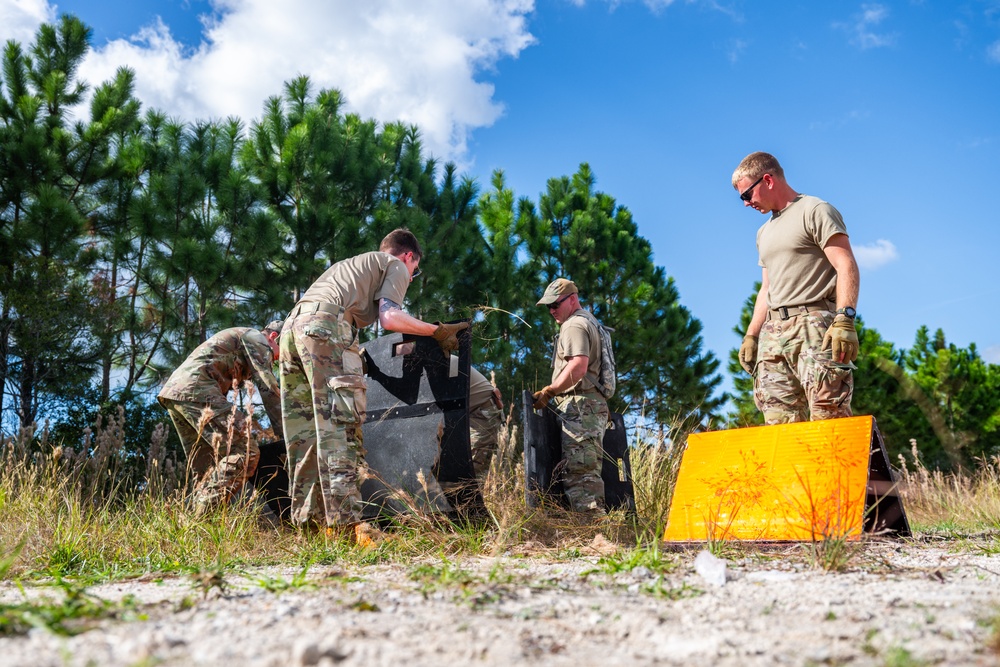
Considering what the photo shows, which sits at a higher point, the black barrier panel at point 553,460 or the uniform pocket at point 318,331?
the uniform pocket at point 318,331

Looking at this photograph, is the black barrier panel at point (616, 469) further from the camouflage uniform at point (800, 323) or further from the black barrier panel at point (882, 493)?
the black barrier panel at point (882, 493)

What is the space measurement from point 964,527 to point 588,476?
247cm

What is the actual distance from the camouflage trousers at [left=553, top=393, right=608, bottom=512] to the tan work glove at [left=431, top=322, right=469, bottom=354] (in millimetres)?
1032

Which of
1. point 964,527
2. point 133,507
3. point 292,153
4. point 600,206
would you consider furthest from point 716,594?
point 600,206


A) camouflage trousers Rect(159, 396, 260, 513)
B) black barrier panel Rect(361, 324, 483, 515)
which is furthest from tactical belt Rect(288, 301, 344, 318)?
camouflage trousers Rect(159, 396, 260, 513)

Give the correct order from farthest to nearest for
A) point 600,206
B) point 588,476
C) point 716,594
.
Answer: point 600,206
point 588,476
point 716,594

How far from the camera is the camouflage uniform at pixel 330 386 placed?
3881 mm

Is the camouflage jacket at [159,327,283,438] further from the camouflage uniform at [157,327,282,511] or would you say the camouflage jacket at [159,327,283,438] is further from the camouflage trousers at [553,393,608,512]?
the camouflage trousers at [553,393,608,512]

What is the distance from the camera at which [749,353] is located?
13.7 feet

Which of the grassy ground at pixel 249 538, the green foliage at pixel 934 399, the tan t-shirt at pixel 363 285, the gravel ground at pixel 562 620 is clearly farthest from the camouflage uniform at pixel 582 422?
the green foliage at pixel 934 399

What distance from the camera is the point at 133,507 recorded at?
4305 mm

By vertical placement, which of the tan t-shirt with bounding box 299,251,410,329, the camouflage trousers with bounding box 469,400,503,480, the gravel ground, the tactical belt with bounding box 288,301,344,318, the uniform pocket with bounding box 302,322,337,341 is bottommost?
the gravel ground

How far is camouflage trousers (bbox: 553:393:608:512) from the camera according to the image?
4.77 metres

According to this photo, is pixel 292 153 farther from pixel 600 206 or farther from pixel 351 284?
pixel 351 284
